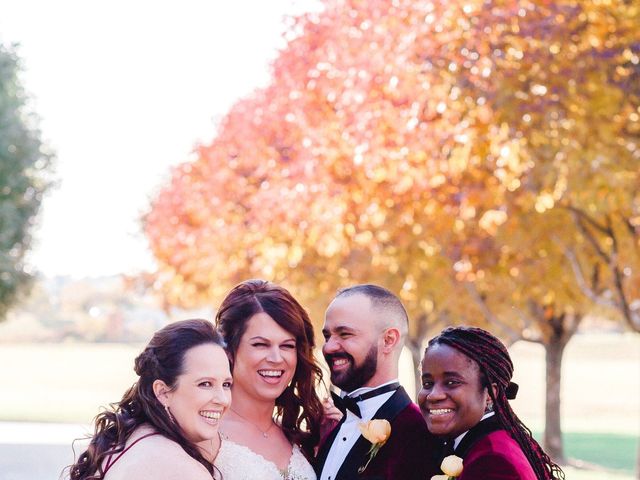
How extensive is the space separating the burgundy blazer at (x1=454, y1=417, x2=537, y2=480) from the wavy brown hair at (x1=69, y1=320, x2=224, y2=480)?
3.67 feet

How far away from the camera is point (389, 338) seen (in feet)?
20.5

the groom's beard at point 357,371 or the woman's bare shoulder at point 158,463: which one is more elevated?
the groom's beard at point 357,371

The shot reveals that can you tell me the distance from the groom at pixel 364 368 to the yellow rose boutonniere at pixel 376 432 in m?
0.14

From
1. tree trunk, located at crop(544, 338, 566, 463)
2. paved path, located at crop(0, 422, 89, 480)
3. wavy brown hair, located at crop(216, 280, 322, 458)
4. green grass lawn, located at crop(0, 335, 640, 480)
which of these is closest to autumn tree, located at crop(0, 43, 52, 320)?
green grass lawn, located at crop(0, 335, 640, 480)

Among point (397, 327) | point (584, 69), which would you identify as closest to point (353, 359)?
point (397, 327)

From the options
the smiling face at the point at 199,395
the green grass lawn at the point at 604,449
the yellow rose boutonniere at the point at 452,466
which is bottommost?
the yellow rose boutonniere at the point at 452,466

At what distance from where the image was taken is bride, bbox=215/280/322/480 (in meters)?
6.48

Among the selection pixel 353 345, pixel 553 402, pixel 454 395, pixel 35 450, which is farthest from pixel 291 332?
pixel 553 402

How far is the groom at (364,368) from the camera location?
241 inches

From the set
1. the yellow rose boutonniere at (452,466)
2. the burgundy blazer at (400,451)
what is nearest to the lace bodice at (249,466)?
the burgundy blazer at (400,451)

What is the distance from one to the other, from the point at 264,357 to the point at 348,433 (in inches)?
22.6

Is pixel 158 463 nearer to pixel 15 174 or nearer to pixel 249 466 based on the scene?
pixel 249 466

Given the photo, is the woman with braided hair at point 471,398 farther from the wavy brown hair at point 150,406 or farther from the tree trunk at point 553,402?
the tree trunk at point 553,402

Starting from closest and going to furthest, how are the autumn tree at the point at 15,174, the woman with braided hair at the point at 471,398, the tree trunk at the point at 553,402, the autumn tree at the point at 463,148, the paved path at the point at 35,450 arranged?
→ the woman with braided hair at the point at 471,398, the autumn tree at the point at 463,148, the paved path at the point at 35,450, the tree trunk at the point at 553,402, the autumn tree at the point at 15,174
